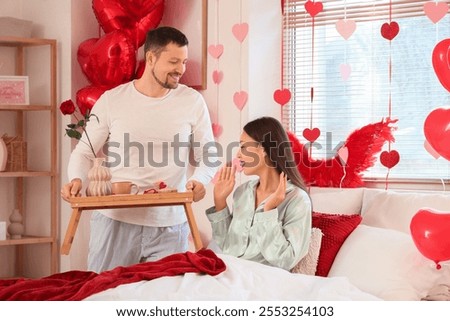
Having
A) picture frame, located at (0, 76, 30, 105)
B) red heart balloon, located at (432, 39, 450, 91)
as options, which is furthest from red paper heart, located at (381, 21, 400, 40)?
picture frame, located at (0, 76, 30, 105)

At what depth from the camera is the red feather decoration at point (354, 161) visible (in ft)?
11.7

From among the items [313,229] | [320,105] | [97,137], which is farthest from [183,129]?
[313,229]

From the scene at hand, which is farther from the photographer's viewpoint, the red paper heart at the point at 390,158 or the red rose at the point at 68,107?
the red rose at the point at 68,107

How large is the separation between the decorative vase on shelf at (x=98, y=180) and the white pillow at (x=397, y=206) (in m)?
1.04

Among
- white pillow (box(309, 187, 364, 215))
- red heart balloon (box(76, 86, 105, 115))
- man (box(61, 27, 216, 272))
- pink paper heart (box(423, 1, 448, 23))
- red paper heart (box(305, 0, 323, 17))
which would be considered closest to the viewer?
white pillow (box(309, 187, 364, 215))

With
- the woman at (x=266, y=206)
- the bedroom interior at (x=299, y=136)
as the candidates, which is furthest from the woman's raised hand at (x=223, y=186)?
the bedroom interior at (x=299, y=136)

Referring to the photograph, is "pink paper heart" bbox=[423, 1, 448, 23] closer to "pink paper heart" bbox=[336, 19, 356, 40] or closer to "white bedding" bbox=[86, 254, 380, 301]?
"pink paper heart" bbox=[336, 19, 356, 40]

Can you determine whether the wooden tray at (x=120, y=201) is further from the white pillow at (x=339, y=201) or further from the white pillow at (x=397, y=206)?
the white pillow at (x=397, y=206)

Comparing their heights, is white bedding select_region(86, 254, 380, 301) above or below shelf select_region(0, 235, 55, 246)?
above

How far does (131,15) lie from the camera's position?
4051 mm

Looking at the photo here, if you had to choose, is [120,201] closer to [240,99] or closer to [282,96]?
[240,99]

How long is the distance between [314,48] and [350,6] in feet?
0.88

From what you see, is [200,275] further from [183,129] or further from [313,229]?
[183,129]

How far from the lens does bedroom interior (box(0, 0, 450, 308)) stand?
2.68m
